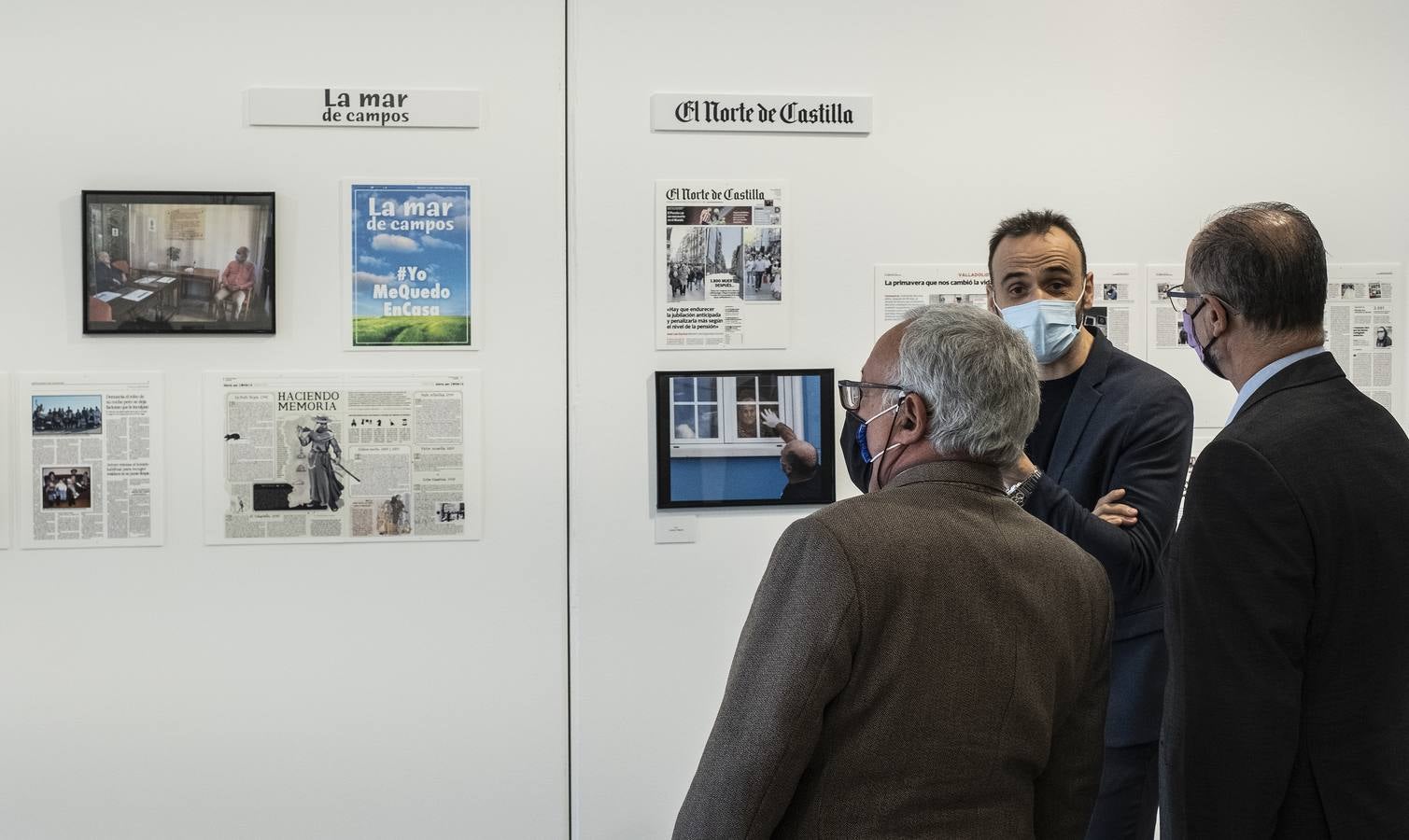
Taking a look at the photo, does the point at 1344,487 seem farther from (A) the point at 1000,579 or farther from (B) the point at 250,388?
(B) the point at 250,388

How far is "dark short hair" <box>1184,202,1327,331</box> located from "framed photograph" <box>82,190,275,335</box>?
2.46 m

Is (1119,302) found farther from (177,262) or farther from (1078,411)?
(177,262)

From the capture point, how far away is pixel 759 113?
313cm

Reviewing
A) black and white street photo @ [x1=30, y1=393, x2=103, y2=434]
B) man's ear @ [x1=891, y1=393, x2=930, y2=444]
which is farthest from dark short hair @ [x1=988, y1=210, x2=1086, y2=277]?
black and white street photo @ [x1=30, y1=393, x2=103, y2=434]

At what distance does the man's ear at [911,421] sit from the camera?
1445 mm

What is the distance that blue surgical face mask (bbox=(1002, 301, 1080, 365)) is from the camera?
7.43ft

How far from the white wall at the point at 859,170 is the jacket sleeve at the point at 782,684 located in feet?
5.98

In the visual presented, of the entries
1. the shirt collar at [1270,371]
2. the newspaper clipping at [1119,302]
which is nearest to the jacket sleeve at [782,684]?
the shirt collar at [1270,371]

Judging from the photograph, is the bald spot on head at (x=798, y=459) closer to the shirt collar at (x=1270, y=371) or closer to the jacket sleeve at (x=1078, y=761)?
the shirt collar at (x=1270, y=371)

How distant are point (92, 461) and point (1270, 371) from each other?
116 inches

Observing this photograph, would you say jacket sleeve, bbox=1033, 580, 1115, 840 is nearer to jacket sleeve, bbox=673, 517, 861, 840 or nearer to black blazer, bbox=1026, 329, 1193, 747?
jacket sleeve, bbox=673, 517, 861, 840

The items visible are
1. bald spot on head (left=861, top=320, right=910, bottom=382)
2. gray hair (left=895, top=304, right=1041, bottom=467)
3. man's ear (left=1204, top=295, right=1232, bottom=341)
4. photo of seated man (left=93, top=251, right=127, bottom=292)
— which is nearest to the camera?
gray hair (left=895, top=304, right=1041, bottom=467)

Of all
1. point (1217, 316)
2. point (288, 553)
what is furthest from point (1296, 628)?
point (288, 553)

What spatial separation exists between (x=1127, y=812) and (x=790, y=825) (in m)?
1.13
